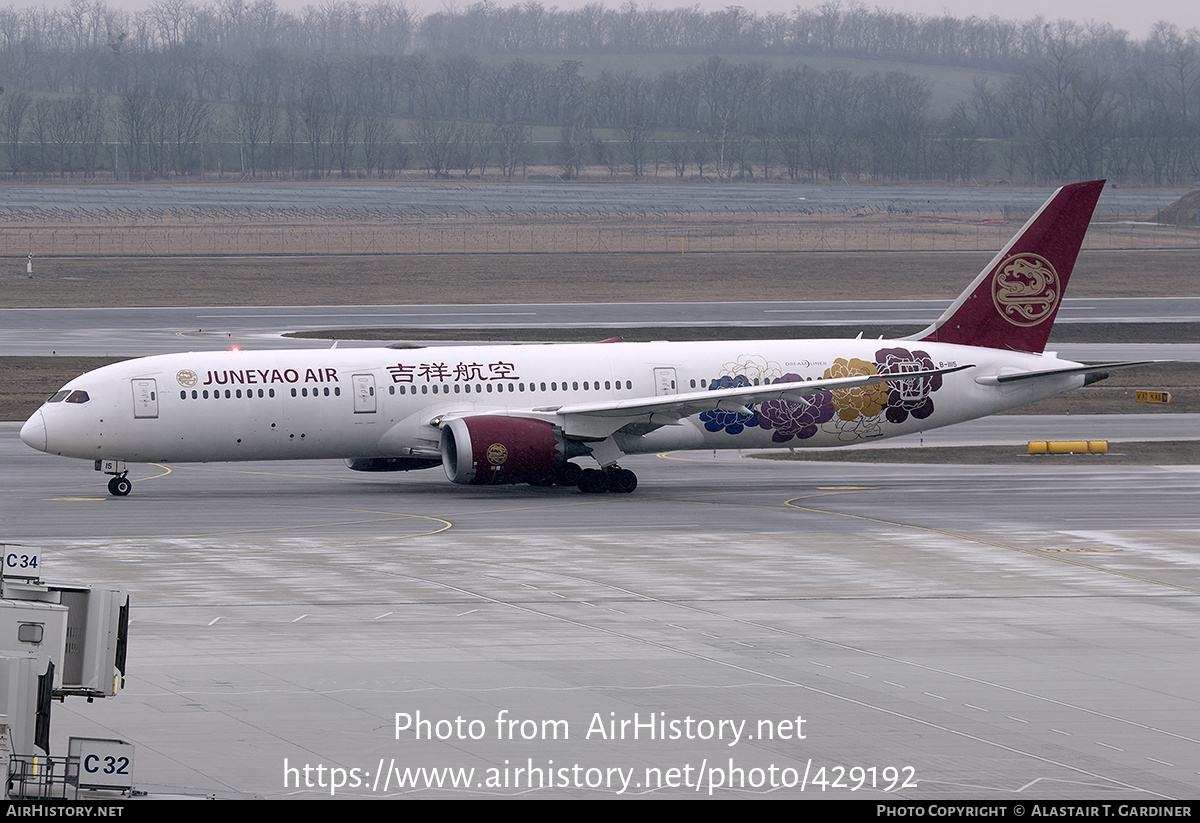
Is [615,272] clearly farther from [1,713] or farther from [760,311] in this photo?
[1,713]

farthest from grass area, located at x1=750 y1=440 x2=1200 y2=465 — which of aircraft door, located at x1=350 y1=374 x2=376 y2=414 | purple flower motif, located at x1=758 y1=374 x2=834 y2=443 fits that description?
aircraft door, located at x1=350 y1=374 x2=376 y2=414

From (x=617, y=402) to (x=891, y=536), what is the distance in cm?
981

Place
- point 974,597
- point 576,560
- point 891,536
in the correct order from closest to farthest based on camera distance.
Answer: point 974,597
point 576,560
point 891,536

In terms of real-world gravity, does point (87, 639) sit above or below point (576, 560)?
above

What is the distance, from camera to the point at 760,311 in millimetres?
88000

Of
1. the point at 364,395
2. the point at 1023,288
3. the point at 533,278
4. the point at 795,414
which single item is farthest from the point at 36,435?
the point at 533,278

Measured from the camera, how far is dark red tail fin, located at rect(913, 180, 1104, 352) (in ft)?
153

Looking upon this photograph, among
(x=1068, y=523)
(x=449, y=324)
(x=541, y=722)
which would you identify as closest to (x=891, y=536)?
(x=1068, y=523)

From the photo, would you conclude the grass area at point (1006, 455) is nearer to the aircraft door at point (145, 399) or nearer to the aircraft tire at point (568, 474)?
the aircraft tire at point (568, 474)

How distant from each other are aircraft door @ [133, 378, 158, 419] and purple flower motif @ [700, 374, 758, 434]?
14.4m

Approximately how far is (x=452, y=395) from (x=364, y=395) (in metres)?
2.34

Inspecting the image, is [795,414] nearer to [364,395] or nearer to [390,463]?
[390,463]

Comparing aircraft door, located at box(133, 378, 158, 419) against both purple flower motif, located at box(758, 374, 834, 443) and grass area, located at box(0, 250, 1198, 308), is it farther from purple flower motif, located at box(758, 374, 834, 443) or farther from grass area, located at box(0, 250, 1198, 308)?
grass area, located at box(0, 250, 1198, 308)

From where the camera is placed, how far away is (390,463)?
44.9 m
